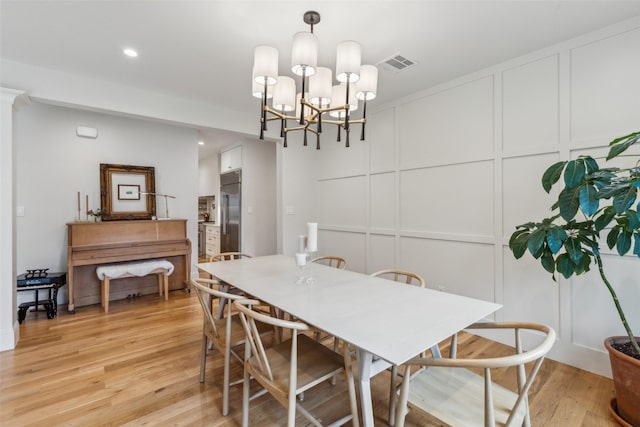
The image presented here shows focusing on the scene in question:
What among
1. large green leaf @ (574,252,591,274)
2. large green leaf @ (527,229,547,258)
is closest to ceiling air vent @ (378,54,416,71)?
large green leaf @ (527,229,547,258)

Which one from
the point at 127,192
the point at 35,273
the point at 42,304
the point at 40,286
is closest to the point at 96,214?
the point at 127,192

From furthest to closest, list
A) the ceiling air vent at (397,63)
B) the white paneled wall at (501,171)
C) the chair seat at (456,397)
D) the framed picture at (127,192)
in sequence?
1. the framed picture at (127,192)
2. the ceiling air vent at (397,63)
3. the white paneled wall at (501,171)
4. the chair seat at (456,397)

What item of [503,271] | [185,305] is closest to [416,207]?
[503,271]

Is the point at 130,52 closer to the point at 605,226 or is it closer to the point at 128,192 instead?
the point at 128,192

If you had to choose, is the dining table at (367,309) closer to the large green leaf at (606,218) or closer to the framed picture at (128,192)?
the large green leaf at (606,218)

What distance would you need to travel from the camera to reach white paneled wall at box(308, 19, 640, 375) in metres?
2.10

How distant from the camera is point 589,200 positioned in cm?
155

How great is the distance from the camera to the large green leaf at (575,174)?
161 cm

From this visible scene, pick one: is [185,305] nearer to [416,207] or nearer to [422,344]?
[416,207]

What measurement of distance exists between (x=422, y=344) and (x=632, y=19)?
2690 millimetres

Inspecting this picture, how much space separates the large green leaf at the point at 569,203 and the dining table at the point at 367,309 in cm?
68

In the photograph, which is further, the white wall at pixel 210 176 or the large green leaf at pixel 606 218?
the white wall at pixel 210 176

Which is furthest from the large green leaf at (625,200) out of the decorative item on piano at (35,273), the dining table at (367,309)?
the decorative item on piano at (35,273)

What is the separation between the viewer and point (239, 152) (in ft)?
18.5
